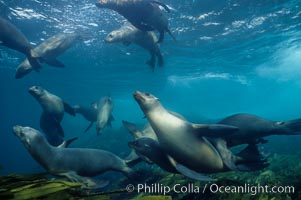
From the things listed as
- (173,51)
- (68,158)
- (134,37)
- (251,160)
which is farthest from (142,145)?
(173,51)

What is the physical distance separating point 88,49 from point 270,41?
1547 cm

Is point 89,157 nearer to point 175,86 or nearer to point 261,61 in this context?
point 261,61

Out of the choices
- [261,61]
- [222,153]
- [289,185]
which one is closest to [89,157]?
[222,153]

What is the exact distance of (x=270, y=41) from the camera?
82.6ft

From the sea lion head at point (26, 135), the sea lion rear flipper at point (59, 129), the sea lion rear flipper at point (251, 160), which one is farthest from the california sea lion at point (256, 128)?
the sea lion rear flipper at point (59, 129)

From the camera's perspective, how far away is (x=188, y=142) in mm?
4652

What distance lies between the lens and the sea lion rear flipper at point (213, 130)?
454 centimetres

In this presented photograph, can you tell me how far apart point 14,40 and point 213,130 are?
862cm

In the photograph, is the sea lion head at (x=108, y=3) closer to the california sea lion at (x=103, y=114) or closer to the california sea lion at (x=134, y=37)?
the california sea lion at (x=134, y=37)

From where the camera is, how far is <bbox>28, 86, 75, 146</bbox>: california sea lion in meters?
9.47

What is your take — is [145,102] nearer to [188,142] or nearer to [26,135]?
[188,142]

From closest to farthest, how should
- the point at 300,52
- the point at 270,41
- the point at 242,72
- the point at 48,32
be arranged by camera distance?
the point at 48,32 → the point at 270,41 → the point at 300,52 → the point at 242,72

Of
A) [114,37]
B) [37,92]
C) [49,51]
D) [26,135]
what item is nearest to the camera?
[26,135]

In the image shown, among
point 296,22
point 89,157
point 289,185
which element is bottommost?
point 289,185
